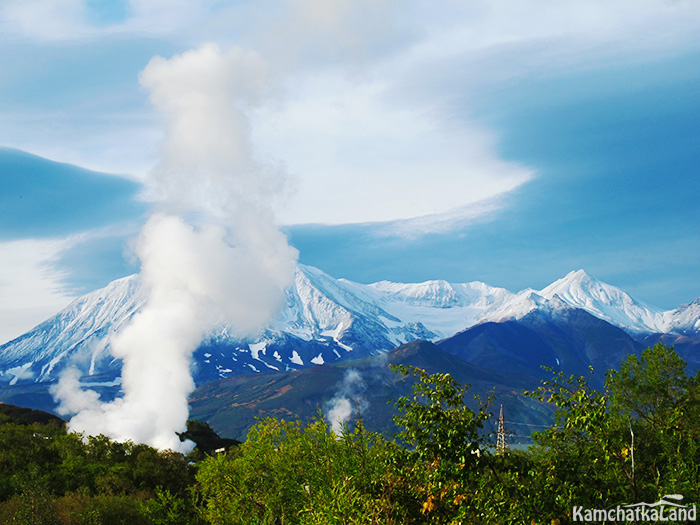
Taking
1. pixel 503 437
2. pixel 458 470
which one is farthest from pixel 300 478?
pixel 503 437

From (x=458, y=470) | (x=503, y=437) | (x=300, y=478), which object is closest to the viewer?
(x=458, y=470)

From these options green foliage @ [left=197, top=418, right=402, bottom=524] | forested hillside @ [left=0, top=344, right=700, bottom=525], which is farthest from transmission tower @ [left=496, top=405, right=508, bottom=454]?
green foliage @ [left=197, top=418, right=402, bottom=524]

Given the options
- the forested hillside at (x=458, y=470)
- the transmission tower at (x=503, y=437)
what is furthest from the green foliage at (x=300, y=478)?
the transmission tower at (x=503, y=437)

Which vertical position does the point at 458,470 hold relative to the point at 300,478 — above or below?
above

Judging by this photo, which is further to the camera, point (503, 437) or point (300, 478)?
point (503, 437)

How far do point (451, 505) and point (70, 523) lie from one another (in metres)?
42.5

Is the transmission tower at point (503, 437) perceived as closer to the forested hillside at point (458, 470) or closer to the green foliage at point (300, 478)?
the forested hillside at point (458, 470)

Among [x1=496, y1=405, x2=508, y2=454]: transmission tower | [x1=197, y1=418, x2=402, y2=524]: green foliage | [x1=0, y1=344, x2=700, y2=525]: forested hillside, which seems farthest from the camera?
[x1=197, y1=418, x2=402, y2=524]: green foliage

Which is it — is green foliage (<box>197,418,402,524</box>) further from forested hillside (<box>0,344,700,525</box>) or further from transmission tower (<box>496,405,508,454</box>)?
transmission tower (<box>496,405,508,454</box>)

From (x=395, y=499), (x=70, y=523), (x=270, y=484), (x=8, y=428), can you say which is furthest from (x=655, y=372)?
(x=8, y=428)

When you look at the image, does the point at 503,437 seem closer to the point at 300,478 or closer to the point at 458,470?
the point at 300,478

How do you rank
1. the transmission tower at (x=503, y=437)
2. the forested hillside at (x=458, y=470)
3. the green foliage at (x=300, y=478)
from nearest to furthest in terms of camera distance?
1. the forested hillside at (x=458, y=470)
2. the transmission tower at (x=503, y=437)
3. the green foliage at (x=300, y=478)

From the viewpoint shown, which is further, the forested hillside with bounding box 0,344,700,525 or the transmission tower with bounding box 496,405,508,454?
the transmission tower with bounding box 496,405,508,454

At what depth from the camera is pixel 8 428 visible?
102 metres
